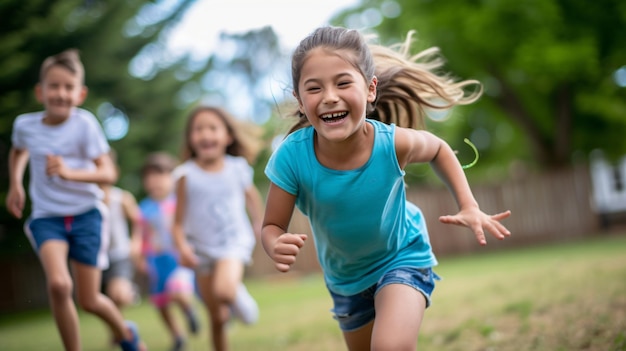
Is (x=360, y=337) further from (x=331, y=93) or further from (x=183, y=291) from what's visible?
(x=183, y=291)

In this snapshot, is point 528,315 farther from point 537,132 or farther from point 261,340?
point 537,132

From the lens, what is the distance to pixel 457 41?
20812mm

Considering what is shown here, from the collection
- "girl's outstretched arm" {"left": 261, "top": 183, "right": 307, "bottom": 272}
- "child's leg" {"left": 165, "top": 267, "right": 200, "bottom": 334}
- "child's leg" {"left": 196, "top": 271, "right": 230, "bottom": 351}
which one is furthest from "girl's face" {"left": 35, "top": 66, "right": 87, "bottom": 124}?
"child's leg" {"left": 165, "top": 267, "right": 200, "bottom": 334}

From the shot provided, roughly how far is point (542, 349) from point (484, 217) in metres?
1.76

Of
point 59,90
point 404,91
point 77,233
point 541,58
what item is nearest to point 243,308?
point 77,233

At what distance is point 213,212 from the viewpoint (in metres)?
5.90

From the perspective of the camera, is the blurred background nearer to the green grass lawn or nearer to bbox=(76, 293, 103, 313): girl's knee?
the green grass lawn

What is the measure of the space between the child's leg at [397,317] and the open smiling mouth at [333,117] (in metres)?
0.87

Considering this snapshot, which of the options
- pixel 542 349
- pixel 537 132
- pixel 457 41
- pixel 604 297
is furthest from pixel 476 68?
pixel 542 349

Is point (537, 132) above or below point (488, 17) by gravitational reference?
below

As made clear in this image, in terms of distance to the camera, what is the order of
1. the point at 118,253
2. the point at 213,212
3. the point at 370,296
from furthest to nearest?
the point at 118,253 < the point at 213,212 < the point at 370,296

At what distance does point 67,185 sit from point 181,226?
1145 mm

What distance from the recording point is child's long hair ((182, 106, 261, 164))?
6.16 m

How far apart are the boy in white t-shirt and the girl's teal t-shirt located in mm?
1989
